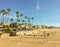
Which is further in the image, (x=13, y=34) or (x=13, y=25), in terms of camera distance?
(x=13, y=25)

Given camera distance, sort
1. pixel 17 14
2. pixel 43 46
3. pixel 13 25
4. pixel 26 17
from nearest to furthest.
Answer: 1. pixel 43 46
2. pixel 13 25
3. pixel 17 14
4. pixel 26 17

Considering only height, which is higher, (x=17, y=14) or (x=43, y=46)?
(x=17, y=14)

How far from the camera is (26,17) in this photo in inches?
6009

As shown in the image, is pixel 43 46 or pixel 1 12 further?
pixel 1 12

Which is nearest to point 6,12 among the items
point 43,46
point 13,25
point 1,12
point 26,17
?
point 1,12

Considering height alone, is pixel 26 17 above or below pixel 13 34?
above

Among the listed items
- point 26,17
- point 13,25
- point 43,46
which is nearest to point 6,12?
point 13,25

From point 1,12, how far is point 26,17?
209 ft

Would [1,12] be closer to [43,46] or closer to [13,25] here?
[13,25]

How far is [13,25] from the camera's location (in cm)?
8869

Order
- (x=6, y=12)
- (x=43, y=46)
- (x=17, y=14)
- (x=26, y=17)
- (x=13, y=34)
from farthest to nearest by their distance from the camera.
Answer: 1. (x=26, y=17)
2. (x=17, y=14)
3. (x=6, y=12)
4. (x=13, y=34)
5. (x=43, y=46)

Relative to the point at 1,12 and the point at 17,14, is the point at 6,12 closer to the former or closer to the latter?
the point at 1,12

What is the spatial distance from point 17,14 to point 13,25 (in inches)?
903

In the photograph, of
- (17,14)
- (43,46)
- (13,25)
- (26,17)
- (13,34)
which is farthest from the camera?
(26,17)
